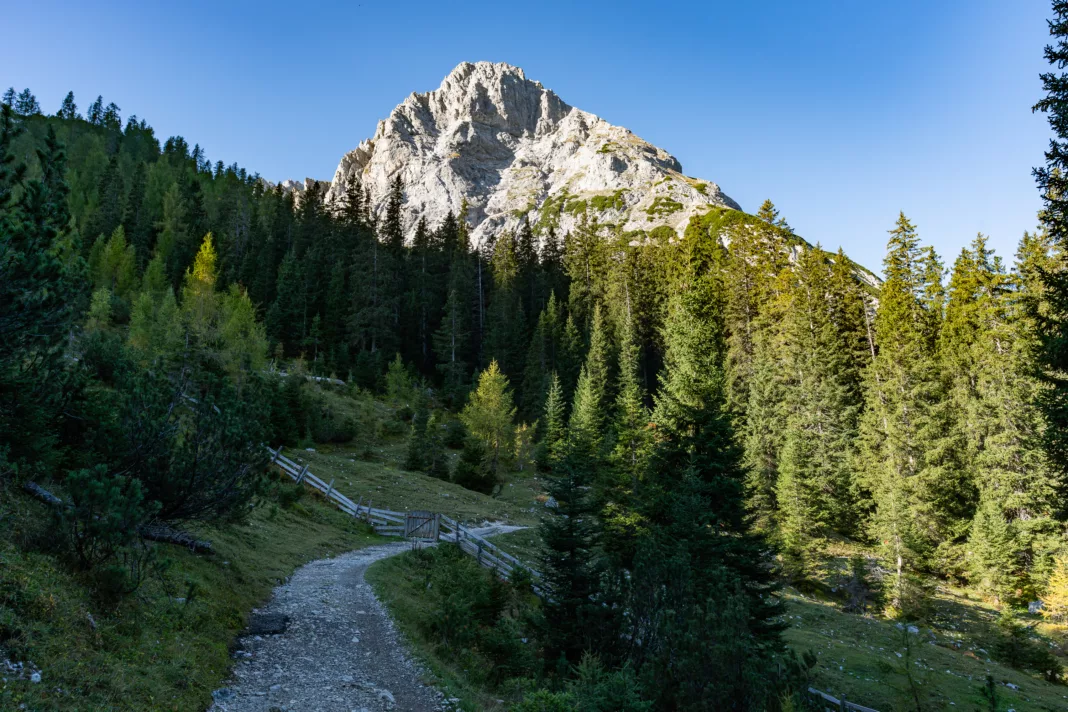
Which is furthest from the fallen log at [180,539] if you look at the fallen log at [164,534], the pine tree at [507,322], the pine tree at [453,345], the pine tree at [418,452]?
the pine tree at [507,322]

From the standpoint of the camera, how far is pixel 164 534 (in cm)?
1196

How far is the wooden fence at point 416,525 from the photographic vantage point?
20406 mm

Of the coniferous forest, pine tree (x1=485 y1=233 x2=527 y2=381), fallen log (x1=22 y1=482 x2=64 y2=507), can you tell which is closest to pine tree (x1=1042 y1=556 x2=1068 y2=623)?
the coniferous forest

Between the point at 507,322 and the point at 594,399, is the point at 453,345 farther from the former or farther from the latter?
the point at 594,399

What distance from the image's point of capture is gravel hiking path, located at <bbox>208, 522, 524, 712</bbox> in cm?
800

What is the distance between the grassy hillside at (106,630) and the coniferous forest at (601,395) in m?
0.31

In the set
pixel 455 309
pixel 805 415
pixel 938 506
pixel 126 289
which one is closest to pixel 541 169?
pixel 455 309

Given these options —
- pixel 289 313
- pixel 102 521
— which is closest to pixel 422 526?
pixel 102 521

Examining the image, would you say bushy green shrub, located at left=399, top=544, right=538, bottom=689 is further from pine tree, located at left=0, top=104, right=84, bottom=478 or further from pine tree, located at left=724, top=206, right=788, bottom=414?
pine tree, located at left=724, top=206, right=788, bottom=414

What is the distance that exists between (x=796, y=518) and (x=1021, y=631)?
421 inches

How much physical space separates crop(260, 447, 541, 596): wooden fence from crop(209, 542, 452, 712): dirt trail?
6904 mm

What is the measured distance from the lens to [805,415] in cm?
4106

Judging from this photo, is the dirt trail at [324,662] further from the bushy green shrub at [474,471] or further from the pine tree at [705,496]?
the bushy green shrub at [474,471]

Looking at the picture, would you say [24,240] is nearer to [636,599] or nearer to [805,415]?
[636,599]
